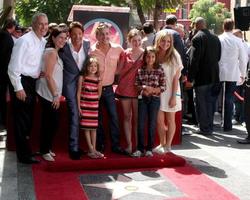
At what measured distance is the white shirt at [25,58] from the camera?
5.69m

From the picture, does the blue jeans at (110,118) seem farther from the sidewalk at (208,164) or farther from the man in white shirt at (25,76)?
the sidewalk at (208,164)

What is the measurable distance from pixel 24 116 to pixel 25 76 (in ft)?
1.72

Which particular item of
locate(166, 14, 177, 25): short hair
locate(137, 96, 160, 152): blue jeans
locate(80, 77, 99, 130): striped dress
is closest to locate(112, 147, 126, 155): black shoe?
locate(137, 96, 160, 152): blue jeans

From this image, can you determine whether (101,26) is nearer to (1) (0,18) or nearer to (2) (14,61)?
(2) (14,61)

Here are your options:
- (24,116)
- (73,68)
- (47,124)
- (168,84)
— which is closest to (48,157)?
(47,124)

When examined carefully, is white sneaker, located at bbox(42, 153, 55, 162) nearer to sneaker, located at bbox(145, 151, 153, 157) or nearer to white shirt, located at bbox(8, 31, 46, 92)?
white shirt, located at bbox(8, 31, 46, 92)

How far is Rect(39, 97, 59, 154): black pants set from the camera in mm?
5980

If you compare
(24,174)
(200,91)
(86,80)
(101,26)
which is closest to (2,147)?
(24,174)

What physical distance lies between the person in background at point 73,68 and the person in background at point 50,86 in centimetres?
8

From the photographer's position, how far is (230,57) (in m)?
8.55

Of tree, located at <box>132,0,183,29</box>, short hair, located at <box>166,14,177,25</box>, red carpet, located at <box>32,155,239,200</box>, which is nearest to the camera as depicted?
red carpet, located at <box>32,155,239,200</box>

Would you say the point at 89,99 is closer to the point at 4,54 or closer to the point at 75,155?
the point at 75,155

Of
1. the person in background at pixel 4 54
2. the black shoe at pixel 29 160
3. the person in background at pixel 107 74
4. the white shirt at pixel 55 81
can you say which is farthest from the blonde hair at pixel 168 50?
the person in background at pixel 4 54

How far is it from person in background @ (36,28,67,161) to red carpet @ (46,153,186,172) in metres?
0.22
